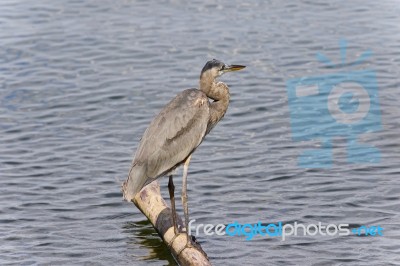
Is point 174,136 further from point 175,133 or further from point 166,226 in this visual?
point 166,226

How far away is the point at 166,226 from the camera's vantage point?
39.7 ft

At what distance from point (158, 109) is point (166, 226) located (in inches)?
236

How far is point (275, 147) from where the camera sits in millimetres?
16172

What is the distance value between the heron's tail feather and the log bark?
0.75 m

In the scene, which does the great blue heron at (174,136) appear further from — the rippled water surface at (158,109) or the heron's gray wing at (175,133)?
the rippled water surface at (158,109)

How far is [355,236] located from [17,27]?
12.2m

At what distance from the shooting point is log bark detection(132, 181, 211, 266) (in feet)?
37.2

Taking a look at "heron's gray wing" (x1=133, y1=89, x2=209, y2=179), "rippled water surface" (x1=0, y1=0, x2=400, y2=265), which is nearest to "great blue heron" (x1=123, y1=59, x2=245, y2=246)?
"heron's gray wing" (x1=133, y1=89, x2=209, y2=179)

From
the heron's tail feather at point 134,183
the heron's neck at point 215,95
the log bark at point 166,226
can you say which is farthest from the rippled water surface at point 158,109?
the heron's neck at point 215,95

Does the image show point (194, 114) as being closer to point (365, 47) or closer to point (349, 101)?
point (349, 101)

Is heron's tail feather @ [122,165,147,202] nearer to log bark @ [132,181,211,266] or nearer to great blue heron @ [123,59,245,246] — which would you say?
great blue heron @ [123,59,245,246]

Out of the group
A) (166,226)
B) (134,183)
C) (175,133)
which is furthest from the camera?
(166,226)

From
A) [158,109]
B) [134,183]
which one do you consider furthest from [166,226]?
[158,109]

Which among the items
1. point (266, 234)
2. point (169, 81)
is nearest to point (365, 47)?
point (169, 81)
